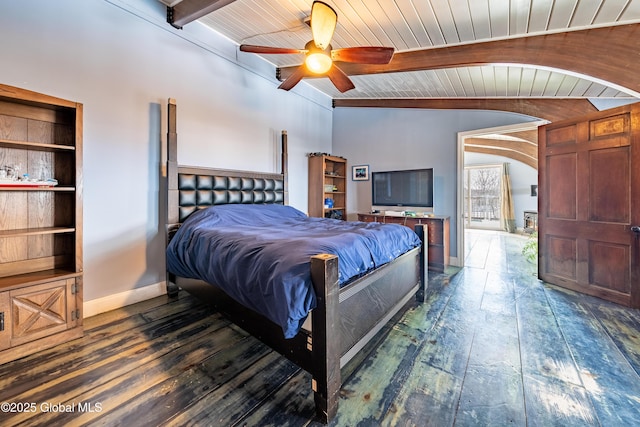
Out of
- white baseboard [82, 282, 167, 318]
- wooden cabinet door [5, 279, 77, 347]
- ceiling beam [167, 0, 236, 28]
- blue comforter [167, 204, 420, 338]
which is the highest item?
ceiling beam [167, 0, 236, 28]

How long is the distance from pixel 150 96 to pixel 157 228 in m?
1.49

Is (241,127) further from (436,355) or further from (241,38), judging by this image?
(436,355)

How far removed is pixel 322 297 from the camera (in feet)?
4.56

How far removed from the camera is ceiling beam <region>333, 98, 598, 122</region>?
3.51 metres

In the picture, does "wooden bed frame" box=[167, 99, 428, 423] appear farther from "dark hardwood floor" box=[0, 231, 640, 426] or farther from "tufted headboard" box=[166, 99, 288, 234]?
"dark hardwood floor" box=[0, 231, 640, 426]

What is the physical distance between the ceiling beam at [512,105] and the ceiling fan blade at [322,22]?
2.76m

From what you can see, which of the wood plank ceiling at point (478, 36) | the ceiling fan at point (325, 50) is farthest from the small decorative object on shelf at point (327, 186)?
the ceiling fan at point (325, 50)

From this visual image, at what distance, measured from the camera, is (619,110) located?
9.09ft

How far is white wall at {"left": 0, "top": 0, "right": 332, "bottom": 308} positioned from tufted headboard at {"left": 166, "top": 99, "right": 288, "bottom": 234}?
0.53ft

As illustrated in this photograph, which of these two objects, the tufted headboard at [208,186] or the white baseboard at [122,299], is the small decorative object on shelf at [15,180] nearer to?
the tufted headboard at [208,186]

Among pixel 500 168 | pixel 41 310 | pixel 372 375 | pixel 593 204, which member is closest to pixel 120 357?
pixel 41 310

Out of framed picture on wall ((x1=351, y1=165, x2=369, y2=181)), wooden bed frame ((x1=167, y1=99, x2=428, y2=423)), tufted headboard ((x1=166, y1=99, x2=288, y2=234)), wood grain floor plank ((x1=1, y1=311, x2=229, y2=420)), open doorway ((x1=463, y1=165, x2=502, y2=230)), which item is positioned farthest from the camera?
open doorway ((x1=463, y1=165, x2=502, y2=230))

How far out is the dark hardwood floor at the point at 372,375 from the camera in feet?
4.65

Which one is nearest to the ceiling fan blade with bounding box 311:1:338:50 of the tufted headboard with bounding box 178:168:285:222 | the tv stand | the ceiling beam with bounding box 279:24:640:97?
the ceiling beam with bounding box 279:24:640:97
